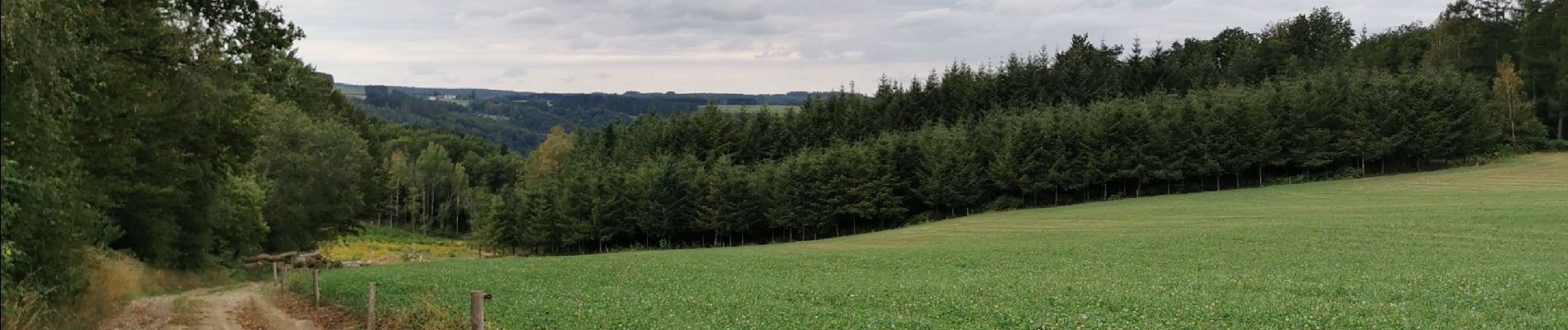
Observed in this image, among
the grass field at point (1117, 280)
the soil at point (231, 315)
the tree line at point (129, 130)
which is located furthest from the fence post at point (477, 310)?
the soil at point (231, 315)

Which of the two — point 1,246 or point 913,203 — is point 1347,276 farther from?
point 913,203

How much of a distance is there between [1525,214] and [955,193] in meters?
41.6

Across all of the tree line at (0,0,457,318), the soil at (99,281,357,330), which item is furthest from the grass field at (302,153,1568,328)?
the tree line at (0,0,457,318)

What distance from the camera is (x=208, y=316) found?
68.7 ft

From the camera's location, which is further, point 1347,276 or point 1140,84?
point 1140,84

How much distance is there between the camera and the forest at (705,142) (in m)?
15.2

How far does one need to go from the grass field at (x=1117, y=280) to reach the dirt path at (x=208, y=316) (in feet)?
5.62

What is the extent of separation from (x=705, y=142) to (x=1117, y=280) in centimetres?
10185

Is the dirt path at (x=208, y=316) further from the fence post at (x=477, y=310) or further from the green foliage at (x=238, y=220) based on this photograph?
the green foliage at (x=238, y=220)

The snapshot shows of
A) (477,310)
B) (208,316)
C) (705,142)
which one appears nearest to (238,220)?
(208,316)

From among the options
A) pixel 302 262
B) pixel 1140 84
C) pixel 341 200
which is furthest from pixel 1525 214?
pixel 1140 84

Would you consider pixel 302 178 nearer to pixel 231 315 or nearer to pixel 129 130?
pixel 129 130

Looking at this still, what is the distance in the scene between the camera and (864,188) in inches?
2886

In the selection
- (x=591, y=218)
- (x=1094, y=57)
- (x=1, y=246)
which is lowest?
(x=591, y=218)
